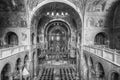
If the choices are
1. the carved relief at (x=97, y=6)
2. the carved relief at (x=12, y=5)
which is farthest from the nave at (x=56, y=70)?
the carved relief at (x=12, y=5)

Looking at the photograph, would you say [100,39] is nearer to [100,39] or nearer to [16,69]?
[100,39]

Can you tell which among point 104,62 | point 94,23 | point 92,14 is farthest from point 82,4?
point 104,62

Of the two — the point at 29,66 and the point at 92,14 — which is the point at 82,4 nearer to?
the point at 92,14

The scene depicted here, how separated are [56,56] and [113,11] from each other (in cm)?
1988

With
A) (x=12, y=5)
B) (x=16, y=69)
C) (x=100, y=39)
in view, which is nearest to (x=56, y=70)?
(x=100, y=39)

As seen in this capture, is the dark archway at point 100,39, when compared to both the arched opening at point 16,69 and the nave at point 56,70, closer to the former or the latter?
the nave at point 56,70

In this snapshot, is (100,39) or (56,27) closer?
(100,39)

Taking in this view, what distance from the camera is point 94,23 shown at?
717 inches

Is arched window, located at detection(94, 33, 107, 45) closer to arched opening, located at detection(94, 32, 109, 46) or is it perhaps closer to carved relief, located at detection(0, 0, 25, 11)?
arched opening, located at detection(94, 32, 109, 46)

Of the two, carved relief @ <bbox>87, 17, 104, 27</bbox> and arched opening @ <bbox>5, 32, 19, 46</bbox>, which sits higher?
carved relief @ <bbox>87, 17, 104, 27</bbox>

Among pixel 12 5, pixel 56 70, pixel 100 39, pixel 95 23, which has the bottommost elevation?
pixel 56 70

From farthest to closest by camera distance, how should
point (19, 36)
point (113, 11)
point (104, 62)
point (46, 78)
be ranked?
point (46, 78), point (19, 36), point (113, 11), point (104, 62)

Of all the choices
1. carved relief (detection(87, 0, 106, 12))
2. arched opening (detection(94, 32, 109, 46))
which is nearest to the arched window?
arched opening (detection(94, 32, 109, 46))

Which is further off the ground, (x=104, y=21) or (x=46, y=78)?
(x=104, y=21)
